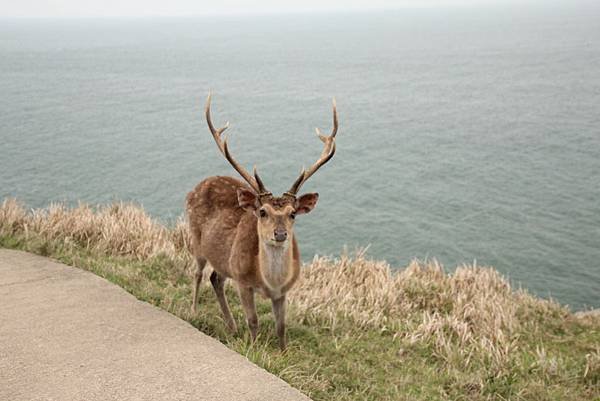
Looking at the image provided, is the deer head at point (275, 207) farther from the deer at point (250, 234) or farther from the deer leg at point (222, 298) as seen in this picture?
the deer leg at point (222, 298)

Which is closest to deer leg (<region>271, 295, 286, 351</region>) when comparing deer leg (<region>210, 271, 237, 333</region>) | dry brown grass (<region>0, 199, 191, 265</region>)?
deer leg (<region>210, 271, 237, 333</region>)

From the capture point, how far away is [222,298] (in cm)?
803

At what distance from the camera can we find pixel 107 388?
5.53 m

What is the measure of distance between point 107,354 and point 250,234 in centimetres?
184

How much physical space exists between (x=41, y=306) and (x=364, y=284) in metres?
5.38

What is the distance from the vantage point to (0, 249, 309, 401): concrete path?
5543 millimetres

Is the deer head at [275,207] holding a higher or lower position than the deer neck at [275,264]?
higher

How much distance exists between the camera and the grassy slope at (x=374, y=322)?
7.26 meters

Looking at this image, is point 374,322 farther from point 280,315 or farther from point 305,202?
point 305,202

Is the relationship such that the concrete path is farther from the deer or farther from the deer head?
the deer head

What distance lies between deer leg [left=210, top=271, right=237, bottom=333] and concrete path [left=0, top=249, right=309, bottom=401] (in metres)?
0.80

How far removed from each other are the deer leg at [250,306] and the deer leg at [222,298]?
56 centimetres

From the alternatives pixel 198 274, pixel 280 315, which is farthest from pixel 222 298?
pixel 280 315

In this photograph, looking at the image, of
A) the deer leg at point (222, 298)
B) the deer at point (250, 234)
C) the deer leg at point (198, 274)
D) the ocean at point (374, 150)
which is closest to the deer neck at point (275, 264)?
the deer at point (250, 234)
